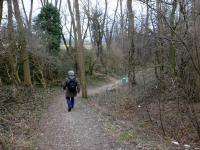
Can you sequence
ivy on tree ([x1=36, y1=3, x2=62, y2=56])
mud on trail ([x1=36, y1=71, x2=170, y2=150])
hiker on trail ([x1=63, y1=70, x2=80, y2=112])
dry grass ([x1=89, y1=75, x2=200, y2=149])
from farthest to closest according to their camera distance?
ivy on tree ([x1=36, y1=3, x2=62, y2=56]), hiker on trail ([x1=63, y1=70, x2=80, y2=112]), dry grass ([x1=89, y1=75, x2=200, y2=149]), mud on trail ([x1=36, y1=71, x2=170, y2=150])

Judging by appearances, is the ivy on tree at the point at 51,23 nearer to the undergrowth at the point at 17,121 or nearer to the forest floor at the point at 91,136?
the undergrowth at the point at 17,121

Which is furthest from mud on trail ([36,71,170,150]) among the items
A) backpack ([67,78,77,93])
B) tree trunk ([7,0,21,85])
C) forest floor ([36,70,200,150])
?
tree trunk ([7,0,21,85])

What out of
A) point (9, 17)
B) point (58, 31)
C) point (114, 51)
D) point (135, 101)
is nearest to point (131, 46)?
A: point (135, 101)

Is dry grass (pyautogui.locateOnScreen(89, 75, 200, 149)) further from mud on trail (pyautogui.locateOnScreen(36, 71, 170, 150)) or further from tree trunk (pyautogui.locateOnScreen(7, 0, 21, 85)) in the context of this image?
tree trunk (pyautogui.locateOnScreen(7, 0, 21, 85))

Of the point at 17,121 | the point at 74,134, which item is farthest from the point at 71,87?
the point at 74,134

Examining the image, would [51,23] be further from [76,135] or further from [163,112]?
[76,135]

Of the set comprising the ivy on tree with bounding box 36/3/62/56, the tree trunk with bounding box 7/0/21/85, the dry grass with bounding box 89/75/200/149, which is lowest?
the dry grass with bounding box 89/75/200/149

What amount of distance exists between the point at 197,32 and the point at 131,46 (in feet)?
51.4

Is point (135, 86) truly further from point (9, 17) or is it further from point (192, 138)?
point (192, 138)

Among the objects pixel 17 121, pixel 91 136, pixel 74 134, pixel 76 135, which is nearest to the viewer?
pixel 91 136

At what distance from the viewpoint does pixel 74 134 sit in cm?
1097

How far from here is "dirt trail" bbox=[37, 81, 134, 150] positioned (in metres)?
9.49

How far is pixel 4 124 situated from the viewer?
1213cm

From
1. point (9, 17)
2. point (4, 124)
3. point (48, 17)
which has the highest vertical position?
point (48, 17)
